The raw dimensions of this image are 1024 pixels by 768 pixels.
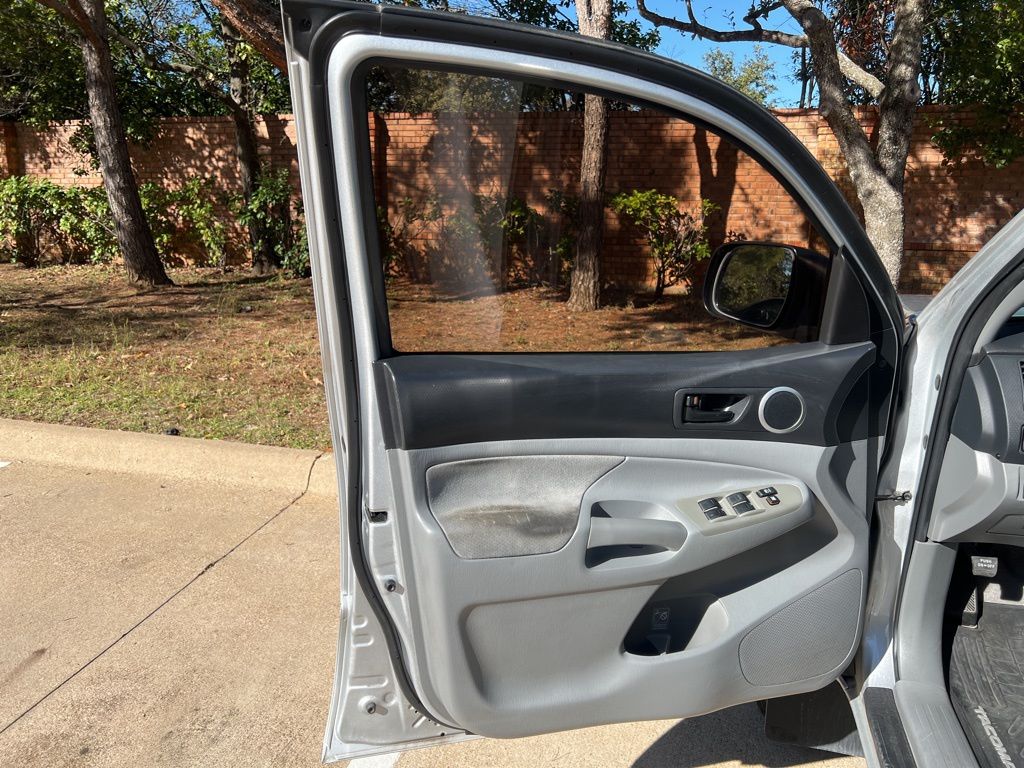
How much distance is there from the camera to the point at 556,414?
193 centimetres

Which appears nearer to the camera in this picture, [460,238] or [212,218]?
[460,238]

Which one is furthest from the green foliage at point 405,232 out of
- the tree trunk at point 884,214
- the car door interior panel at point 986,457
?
the tree trunk at point 884,214

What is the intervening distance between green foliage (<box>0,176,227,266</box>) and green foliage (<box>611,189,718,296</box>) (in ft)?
37.5

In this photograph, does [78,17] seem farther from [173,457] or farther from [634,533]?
[634,533]

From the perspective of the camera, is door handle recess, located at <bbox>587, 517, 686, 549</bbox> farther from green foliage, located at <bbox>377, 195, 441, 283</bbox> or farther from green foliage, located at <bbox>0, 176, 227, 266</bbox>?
green foliage, located at <bbox>0, 176, 227, 266</bbox>

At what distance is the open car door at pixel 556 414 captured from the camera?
1860mm

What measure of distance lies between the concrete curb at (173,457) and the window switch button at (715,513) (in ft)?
10.7

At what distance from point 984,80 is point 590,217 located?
912cm

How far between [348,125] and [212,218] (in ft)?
39.5

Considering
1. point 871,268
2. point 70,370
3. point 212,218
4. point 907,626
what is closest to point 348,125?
point 871,268

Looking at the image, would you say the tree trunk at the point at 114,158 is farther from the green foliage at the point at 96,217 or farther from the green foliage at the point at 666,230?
the green foliage at the point at 666,230

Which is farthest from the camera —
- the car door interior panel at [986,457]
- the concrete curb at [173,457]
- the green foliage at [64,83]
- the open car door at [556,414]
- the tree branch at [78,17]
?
the green foliage at [64,83]

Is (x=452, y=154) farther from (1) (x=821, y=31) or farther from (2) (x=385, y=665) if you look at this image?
(1) (x=821, y=31)

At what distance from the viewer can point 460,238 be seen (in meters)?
2.03
